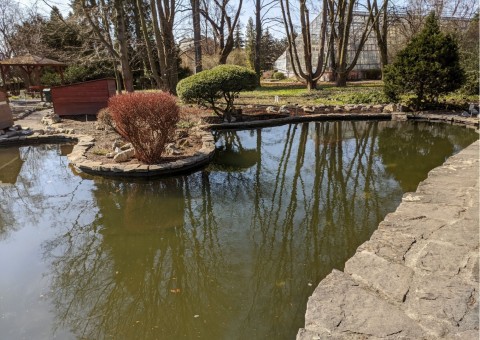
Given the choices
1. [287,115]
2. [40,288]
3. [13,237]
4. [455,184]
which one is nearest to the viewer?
[40,288]

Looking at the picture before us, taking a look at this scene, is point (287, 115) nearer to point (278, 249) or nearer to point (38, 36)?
point (278, 249)

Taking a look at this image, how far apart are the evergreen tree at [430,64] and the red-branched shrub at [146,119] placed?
7669mm

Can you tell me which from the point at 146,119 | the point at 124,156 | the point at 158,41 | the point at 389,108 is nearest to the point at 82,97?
the point at 158,41

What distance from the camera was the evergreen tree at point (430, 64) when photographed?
9961 mm

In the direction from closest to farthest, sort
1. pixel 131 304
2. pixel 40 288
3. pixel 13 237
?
pixel 131 304
pixel 40 288
pixel 13 237

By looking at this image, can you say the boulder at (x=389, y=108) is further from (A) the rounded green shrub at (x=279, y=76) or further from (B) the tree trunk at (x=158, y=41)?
(A) the rounded green shrub at (x=279, y=76)

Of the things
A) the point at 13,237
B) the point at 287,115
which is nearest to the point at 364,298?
the point at 13,237

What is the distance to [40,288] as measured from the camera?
114 inches

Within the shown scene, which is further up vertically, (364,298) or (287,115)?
(287,115)

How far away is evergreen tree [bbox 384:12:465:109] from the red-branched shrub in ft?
25.2

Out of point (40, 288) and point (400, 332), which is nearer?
point (400, 332)

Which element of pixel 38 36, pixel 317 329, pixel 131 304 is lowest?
pixel 131 304

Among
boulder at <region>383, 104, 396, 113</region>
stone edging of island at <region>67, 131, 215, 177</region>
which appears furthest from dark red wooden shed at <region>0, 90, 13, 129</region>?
boulder at <region>383, 104, 396, 113</region>

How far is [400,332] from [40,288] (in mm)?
2727
